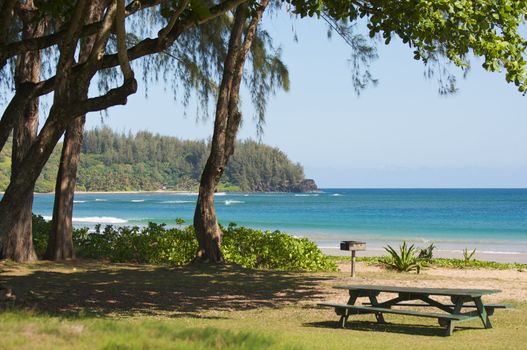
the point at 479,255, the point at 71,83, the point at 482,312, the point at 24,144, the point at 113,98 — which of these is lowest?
the point at 479,255

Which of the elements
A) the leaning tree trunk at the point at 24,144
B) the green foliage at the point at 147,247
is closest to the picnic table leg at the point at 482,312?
the green foliage at the point at 147,247

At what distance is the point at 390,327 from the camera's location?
9055 millimetres

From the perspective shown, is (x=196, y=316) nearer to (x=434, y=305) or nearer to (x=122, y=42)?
(x=434, y=305)

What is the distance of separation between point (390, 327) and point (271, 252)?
23.7ft

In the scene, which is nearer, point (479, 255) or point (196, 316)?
point (196, 316)

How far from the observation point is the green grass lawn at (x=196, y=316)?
19.2 feet

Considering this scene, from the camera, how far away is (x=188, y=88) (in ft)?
56.3

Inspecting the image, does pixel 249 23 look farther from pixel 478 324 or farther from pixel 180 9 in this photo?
pixel 478 324

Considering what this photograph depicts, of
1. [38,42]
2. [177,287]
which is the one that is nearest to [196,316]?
[177,287]

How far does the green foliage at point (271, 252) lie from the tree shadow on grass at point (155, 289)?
3.28 ft

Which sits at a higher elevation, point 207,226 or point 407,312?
point 207,226

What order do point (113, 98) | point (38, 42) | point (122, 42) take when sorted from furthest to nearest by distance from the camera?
point (38, 42)
point (113, 98)
point (122, 42)

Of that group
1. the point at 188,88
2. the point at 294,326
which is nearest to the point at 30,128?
the point at 188,88

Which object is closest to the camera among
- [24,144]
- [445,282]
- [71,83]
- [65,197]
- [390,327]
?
[390,327]
